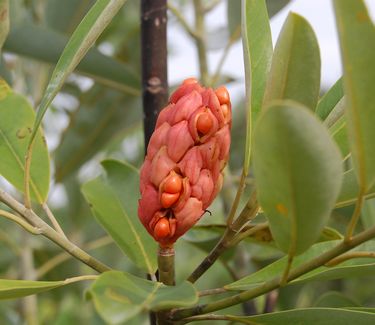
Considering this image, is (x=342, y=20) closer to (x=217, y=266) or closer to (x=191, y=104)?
(x=191, y=104)

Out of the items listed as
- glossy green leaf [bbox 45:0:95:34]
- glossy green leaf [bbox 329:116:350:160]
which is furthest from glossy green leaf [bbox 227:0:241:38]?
glossy green leaf [bbox 329:116:350:160]

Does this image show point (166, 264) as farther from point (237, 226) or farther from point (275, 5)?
point (275, 5)

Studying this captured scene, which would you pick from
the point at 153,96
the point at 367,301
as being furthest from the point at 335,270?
the point at 367,301

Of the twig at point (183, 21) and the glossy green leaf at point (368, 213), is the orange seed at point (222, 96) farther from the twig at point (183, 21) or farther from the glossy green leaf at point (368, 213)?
the twig at point (183, 21)

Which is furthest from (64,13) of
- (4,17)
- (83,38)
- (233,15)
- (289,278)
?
(289,278)

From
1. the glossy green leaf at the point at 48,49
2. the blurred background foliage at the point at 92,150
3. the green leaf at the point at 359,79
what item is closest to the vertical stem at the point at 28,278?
the blurred background foliage at the point at 92,150
